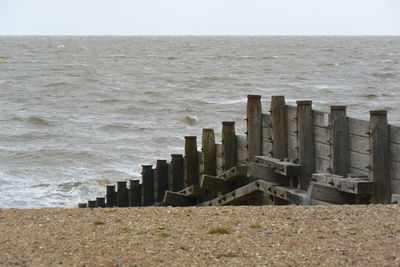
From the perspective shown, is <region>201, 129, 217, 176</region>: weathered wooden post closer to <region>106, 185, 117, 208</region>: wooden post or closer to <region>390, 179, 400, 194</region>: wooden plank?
<region>106, 185, 117, 208</region>: wooden post

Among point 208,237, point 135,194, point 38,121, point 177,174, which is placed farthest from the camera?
point 38,121

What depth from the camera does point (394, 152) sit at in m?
8.66

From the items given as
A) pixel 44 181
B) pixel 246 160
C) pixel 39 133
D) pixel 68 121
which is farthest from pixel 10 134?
pixel 246 160

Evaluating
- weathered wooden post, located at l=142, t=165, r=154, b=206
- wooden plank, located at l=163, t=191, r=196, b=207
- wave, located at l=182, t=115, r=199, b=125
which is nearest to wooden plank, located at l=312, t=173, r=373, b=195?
wooden plank, located at l=163, t=191, r=196, b=207

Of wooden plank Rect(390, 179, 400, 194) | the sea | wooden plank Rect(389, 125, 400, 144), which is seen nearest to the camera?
wooden plank Rect(389, 125, 400, 144)

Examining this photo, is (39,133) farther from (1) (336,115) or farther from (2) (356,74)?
(2) (356,74)

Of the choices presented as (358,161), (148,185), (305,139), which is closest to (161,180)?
(148,185)

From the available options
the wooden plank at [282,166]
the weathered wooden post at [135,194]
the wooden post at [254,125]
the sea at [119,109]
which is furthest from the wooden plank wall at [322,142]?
the sea at [119,109]

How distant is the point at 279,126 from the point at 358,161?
59.8 inches

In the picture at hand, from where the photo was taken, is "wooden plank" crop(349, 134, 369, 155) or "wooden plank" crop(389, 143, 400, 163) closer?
"wooden plank" crop(389, 143, 400, 163)

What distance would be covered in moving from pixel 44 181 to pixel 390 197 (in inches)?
477

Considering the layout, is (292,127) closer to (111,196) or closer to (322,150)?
(322,150)

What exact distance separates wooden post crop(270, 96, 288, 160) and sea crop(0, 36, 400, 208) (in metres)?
7.36

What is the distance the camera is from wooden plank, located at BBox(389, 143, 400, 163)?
28.3 feet
